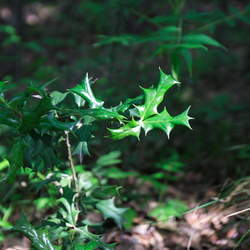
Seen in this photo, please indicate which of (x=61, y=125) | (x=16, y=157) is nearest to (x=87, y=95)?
(x=61, y=125)

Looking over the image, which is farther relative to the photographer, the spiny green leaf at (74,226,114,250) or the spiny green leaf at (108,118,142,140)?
the spiny green leaf at (74,226,114,250)

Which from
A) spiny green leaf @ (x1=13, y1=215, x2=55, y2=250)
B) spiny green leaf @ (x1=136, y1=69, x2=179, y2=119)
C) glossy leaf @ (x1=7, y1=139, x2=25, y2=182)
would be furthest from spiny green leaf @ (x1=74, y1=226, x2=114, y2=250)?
spiny green leaf @ (x1=136, y1=69, x2=179, y2=119)

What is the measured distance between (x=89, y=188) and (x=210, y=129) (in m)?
2.11

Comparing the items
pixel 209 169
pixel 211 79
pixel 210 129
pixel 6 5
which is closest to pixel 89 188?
pixel 209 169

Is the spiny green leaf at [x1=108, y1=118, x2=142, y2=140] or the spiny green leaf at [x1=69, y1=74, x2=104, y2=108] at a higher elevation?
the spiny green leaf at [x1=69, y1=74, x2=104, y2=108]

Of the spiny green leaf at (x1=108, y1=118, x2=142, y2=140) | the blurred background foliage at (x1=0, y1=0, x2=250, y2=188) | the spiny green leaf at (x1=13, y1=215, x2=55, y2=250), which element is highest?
the spiny green leaf at (x1=108, y1=118, x2=142, y2=140)

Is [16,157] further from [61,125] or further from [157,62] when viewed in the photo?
[157,62]

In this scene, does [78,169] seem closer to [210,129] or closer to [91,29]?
[210,129]

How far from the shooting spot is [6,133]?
190 centimetres

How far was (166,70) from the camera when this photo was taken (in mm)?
3914

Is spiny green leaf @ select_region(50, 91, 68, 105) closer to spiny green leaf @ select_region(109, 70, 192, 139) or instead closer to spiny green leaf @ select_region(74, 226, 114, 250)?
spiny green leaf @ select_region(109, 70, 192, 139)

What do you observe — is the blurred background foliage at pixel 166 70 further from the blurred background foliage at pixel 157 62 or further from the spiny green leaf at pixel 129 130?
the spiny green leaf at pixel 129 130

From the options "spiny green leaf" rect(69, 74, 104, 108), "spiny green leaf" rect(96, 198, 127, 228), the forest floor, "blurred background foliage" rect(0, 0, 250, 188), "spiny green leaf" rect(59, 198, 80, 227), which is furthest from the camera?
"blurred background foliage" rect(0, 0, 250, 188)

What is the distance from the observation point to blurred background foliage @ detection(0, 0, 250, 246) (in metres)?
2.56
